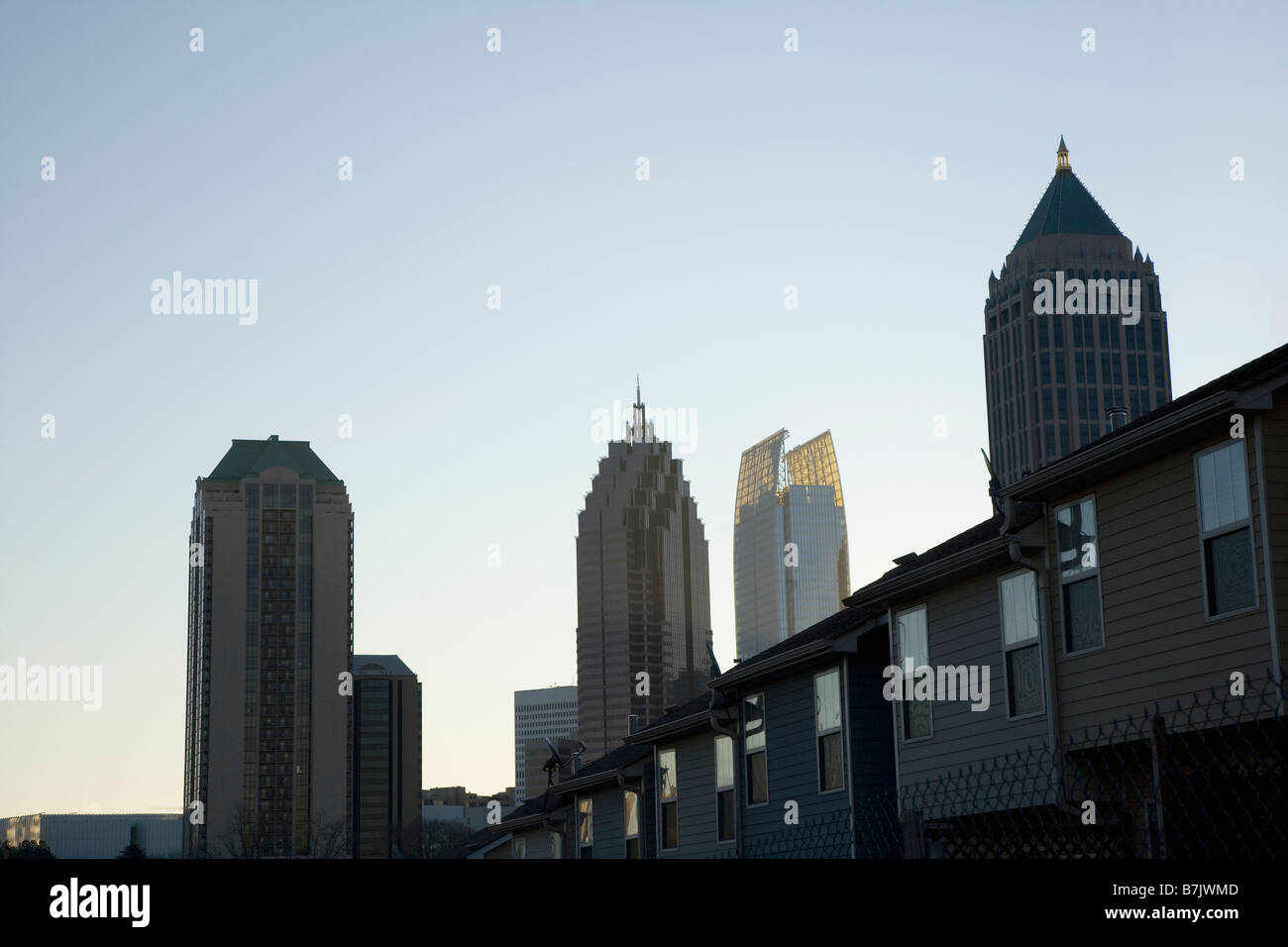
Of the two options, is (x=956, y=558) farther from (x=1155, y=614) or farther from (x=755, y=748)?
(x=755, y=748)

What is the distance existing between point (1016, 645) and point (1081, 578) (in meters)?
1.61

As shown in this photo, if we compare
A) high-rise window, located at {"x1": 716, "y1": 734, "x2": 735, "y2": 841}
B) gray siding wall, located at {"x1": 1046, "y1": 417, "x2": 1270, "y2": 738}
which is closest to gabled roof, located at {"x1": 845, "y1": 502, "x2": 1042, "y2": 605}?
gray siding wall, located at {"x1": 1046, "y1": 417, "x2": 1270, "y2": 738}

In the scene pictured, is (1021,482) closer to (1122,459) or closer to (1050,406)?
(1122,459)

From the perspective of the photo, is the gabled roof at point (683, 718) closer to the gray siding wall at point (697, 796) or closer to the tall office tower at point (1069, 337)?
the gray siding wall at point (697, 796)

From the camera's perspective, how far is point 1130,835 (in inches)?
595

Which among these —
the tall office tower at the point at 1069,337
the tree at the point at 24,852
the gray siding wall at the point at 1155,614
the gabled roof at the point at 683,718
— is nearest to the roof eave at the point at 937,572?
the gray siding wall at the point at 1155,614

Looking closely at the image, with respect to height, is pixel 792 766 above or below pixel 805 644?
below

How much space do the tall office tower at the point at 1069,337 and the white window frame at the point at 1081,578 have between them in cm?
16315

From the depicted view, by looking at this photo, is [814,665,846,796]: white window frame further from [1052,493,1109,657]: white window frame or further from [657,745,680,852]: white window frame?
[657,745,680,852]: white window frame

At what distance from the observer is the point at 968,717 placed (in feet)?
Answer: 66.0

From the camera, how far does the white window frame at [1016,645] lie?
18.4 meters

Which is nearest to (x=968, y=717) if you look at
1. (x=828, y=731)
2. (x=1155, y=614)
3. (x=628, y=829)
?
(x=828, y=731)

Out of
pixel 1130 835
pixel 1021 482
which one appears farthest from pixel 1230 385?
pixel 1130 835
